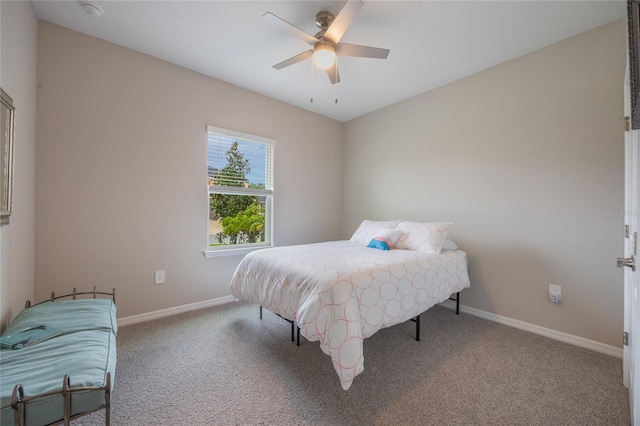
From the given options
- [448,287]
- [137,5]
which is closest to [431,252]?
[448,287]

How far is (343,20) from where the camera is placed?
1.76 meters

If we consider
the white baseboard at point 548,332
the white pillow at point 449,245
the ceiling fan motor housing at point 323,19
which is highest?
the ceiling fan motor housing at point 323,19

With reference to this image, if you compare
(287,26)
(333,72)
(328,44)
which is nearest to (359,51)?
(328,44)

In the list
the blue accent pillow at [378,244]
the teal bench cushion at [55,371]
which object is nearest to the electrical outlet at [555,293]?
the blue accent pillow at [378,244]

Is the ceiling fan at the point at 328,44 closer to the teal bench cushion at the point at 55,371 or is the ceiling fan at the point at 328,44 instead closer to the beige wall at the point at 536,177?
the beige wall at the point at 536,177

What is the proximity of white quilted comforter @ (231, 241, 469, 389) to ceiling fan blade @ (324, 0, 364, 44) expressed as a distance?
168 centimetres

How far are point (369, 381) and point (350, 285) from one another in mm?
671

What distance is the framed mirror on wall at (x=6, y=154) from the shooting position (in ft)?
4.69

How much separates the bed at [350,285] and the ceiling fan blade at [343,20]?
1.68 meters

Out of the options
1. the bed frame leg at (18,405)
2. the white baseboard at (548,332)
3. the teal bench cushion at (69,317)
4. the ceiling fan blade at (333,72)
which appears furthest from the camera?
the ceiling fan blade at (333,72)

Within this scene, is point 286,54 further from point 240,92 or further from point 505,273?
point 505,273

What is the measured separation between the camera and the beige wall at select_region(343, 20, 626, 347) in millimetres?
2094

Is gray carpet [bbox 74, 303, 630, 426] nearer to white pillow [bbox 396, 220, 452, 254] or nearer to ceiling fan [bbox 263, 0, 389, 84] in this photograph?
white pillow [bbox 396, 220, 452, 254]

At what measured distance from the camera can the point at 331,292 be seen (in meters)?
1.60
